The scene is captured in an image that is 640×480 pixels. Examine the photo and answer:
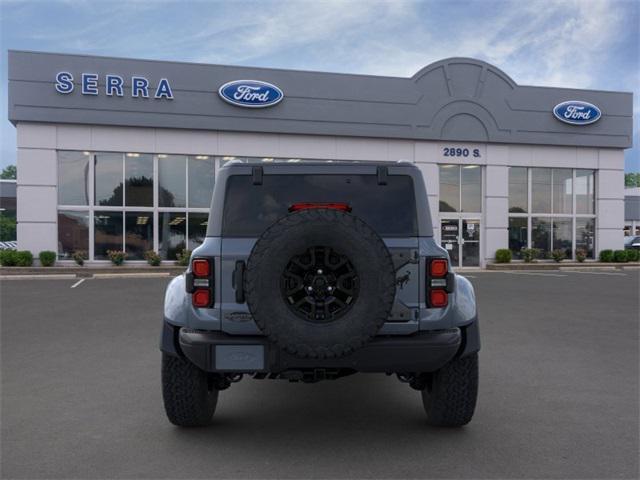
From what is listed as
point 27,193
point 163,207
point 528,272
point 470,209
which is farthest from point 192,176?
point 528,272

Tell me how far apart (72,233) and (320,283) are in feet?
66.8

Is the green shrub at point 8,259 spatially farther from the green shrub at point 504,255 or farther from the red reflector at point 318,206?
the green shrub at point 504,255

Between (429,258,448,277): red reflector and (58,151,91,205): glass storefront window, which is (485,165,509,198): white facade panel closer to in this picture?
(58,151,91,205): glass storefront window

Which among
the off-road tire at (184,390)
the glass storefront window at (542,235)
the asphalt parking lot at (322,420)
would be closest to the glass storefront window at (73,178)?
the asphalt parking lot at (322,420)

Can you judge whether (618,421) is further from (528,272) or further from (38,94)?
(38,94)

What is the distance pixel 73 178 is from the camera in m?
21.0

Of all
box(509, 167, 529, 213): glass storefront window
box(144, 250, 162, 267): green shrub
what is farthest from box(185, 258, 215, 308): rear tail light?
box(509, 167, 529, 213): glass storefront window

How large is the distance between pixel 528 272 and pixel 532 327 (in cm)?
1445

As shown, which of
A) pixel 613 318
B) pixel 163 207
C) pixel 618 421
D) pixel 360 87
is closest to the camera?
pixel 618 421

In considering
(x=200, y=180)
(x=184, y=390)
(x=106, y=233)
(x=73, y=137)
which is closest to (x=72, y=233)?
(x=106, y=233)

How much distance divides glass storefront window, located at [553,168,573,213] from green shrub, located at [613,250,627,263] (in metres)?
2.93

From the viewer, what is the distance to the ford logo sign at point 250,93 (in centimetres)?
2186

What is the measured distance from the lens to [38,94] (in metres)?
20.3

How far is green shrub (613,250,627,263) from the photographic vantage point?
83.1 feet
